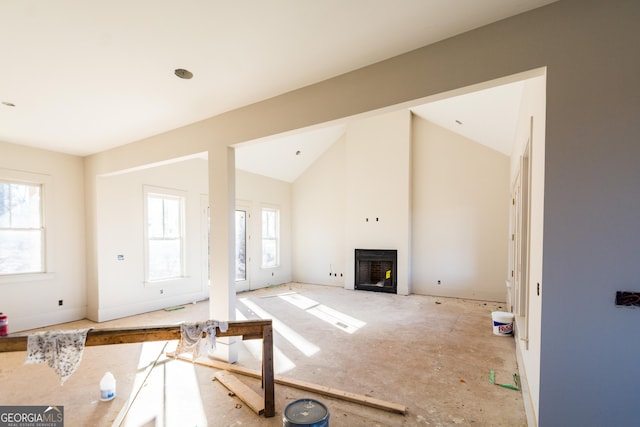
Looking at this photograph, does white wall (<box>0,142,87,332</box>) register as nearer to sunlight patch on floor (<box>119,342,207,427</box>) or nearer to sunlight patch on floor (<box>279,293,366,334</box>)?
sunlight patch on floor (<box>119,342,207,427</box>)

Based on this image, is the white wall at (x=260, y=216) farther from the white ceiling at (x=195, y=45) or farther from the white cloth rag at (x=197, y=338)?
the white cloth rag at (x=197, y=338)

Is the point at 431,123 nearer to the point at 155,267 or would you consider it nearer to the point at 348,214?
the point at 348,214

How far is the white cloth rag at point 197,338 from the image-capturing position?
2230 millimetres

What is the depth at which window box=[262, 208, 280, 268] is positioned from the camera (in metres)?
8.23

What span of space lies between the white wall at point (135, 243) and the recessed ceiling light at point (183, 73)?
3.43m

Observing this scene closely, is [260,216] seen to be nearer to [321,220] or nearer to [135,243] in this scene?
[321,220]

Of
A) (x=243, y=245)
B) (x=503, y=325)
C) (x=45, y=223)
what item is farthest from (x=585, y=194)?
(x=243, y=245)

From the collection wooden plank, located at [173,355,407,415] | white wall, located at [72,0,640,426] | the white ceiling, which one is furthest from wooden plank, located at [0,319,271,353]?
→ white wall, located at [72,0,640,426]

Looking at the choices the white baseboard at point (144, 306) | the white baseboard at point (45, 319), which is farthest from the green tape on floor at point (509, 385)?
the white baseboard at point (45, 319)

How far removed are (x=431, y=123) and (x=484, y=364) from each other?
5.24 metres

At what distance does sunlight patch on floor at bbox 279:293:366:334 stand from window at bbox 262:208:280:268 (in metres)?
1.57

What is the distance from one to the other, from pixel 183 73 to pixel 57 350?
7.08 ft

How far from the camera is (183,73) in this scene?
8.40 feet

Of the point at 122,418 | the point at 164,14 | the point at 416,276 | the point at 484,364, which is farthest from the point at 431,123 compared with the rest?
the point at 122,418
